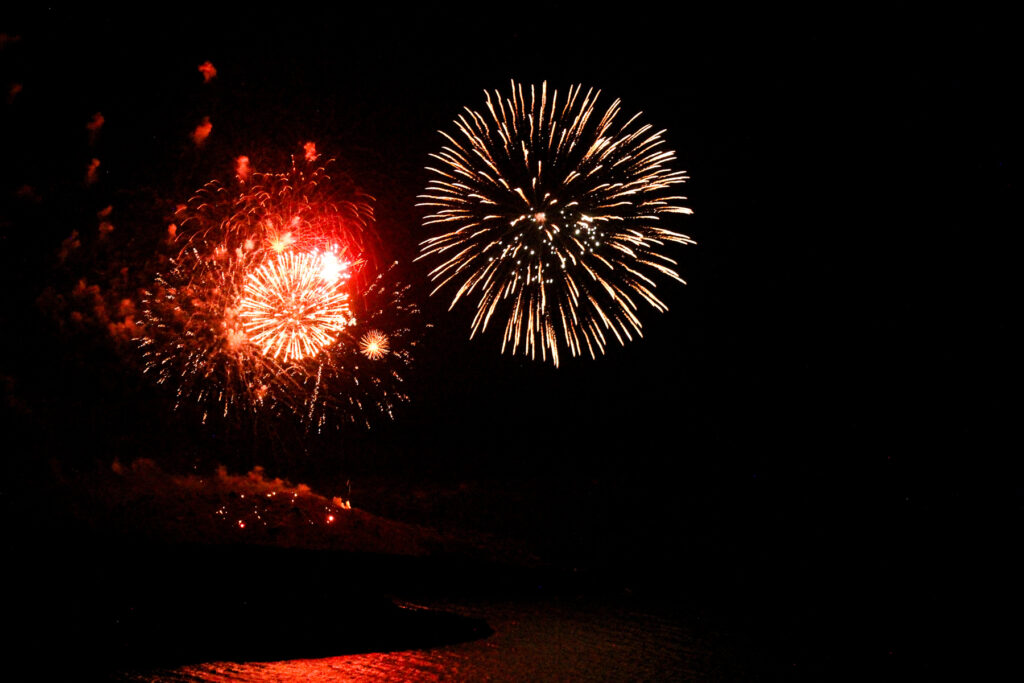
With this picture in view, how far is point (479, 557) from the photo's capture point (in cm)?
1414

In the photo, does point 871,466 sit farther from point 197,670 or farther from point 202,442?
point 197,670

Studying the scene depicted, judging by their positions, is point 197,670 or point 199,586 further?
point 199,586

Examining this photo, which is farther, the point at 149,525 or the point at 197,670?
the point at 149,525

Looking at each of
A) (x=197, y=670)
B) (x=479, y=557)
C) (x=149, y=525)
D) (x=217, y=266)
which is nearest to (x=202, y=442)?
(x=217, y=266)

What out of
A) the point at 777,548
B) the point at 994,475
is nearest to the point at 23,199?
the point at 777,548

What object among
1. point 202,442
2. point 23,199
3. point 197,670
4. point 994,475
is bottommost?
point 197,670

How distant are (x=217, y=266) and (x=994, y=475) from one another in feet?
85.8

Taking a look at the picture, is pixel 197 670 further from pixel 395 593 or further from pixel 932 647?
pixel 932 647

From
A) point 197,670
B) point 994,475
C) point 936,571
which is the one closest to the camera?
point 197,670

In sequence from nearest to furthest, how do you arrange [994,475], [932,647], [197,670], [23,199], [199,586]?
1. [197,670]
2. [199,586]
3. [932,647]
4. [23,199]
5. [994,475]

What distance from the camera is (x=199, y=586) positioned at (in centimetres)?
777

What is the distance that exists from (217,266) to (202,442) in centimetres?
550

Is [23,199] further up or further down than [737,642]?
further up

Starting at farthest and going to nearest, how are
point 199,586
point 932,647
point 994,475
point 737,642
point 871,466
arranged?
point 871,466
point 994,475
point 932,647
point 737,642
point 199,586
